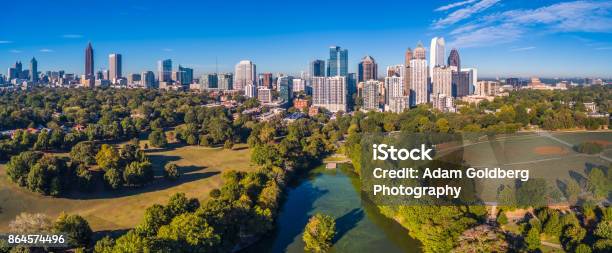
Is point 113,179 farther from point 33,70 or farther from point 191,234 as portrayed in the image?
point 33,70

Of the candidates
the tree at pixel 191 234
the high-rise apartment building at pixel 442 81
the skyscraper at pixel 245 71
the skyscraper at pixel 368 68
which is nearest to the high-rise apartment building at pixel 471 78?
the high-rise apartment building at pixel 442 81

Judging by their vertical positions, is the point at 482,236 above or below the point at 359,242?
above

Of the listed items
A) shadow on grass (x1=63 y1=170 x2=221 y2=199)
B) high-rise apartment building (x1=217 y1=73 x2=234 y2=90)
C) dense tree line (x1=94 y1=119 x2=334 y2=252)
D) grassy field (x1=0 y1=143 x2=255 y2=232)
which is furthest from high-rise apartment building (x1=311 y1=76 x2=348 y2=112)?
dense tree line (x1=94 y1=119 x2=334 y2=252)

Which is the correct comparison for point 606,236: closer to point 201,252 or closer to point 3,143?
point 201,252

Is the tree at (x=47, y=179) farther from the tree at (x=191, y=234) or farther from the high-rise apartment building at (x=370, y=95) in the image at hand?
the high-rise apartment building at (x=370, y=95)

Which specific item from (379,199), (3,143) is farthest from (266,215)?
(3,143)
